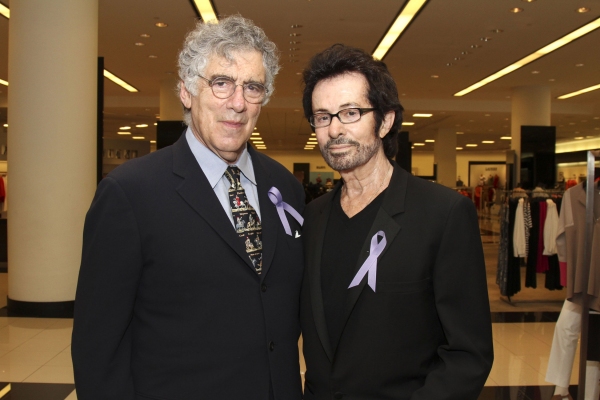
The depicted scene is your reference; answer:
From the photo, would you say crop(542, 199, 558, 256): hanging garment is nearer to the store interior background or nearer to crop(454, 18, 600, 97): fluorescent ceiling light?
the store interior background

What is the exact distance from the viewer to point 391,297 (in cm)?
158

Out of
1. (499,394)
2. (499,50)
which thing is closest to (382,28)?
(499,50)

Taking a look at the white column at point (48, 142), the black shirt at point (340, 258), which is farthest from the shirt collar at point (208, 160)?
the white column at point (48, 142)

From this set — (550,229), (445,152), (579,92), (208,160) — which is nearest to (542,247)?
(550,229)

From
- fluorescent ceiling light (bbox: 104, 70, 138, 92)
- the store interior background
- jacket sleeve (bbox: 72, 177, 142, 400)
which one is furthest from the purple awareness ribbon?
fluorescent ceiling light (bbox: 104, 70, 138, 92)

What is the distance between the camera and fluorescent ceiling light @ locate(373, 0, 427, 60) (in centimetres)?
800

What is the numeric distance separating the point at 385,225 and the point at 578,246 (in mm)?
2668

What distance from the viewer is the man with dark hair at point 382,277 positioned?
1548 mm

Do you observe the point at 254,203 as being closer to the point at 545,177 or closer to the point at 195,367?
the point at 195,367

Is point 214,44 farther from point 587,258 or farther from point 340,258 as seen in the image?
point 587,258

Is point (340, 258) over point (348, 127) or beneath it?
beneath

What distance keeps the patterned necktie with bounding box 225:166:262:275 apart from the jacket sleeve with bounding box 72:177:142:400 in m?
0.32

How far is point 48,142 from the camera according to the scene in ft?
19.4

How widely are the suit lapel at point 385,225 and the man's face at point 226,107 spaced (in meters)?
0.49
